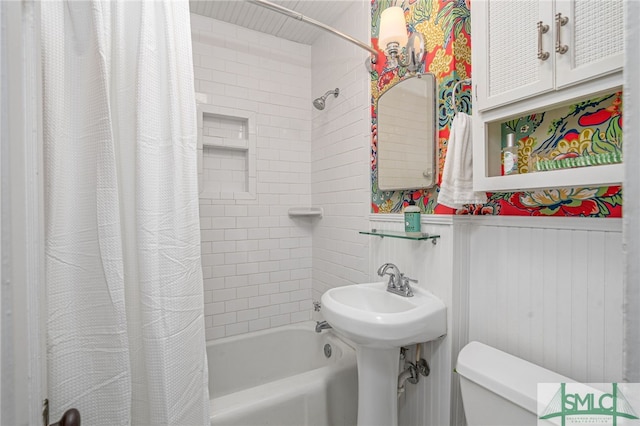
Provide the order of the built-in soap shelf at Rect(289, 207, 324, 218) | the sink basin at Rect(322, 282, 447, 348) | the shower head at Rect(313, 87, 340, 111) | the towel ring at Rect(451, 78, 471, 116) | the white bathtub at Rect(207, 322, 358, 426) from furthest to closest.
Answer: the built-in soap shelf at Rect(289, 207, 324, 218), the shower head at Rect(313, 87, 340, 111), the white bathtub at Rect(207, 322, 358, 426), the towel ring at Rect(451, 78, 471, 116), the sink basin at Rect(322, 282, 447, 348)

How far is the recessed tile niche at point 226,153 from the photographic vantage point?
6.68ft

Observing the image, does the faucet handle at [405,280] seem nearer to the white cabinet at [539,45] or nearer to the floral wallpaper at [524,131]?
the floral wallpaper at [524,131]

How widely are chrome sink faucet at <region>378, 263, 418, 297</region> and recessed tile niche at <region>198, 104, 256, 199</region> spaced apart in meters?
1.17

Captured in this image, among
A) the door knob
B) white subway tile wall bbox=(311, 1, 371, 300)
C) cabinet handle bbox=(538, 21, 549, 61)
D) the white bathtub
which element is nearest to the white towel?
cabinet handle bbox=(538, 21, 549, 61)

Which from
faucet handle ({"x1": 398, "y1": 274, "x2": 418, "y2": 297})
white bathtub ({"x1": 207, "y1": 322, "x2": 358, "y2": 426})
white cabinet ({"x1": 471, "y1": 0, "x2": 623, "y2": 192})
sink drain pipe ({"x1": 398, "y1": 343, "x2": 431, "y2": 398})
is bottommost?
white bathtub ({"x1": 207, "y1": 322, "x2": 358, "y2": 426})

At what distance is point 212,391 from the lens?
6.26ft

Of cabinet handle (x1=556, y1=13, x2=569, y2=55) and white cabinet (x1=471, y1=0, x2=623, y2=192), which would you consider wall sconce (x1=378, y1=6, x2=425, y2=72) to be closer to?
white cabinet (x1=471, y1=0, x2=623, y2=192)

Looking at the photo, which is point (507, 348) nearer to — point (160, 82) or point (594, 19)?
point (594, 19)

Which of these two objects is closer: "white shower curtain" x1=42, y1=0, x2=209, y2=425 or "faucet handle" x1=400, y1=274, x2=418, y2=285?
"white shower curtain" x1=42, y1=0, x2=209, y2=425

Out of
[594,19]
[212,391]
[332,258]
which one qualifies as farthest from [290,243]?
[594,19]

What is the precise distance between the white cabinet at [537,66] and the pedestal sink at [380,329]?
561mm

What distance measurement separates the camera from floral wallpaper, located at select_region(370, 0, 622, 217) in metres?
0.87

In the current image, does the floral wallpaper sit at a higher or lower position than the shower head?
lower

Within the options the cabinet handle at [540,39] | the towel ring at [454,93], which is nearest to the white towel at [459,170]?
the towel ring at [454,93]
